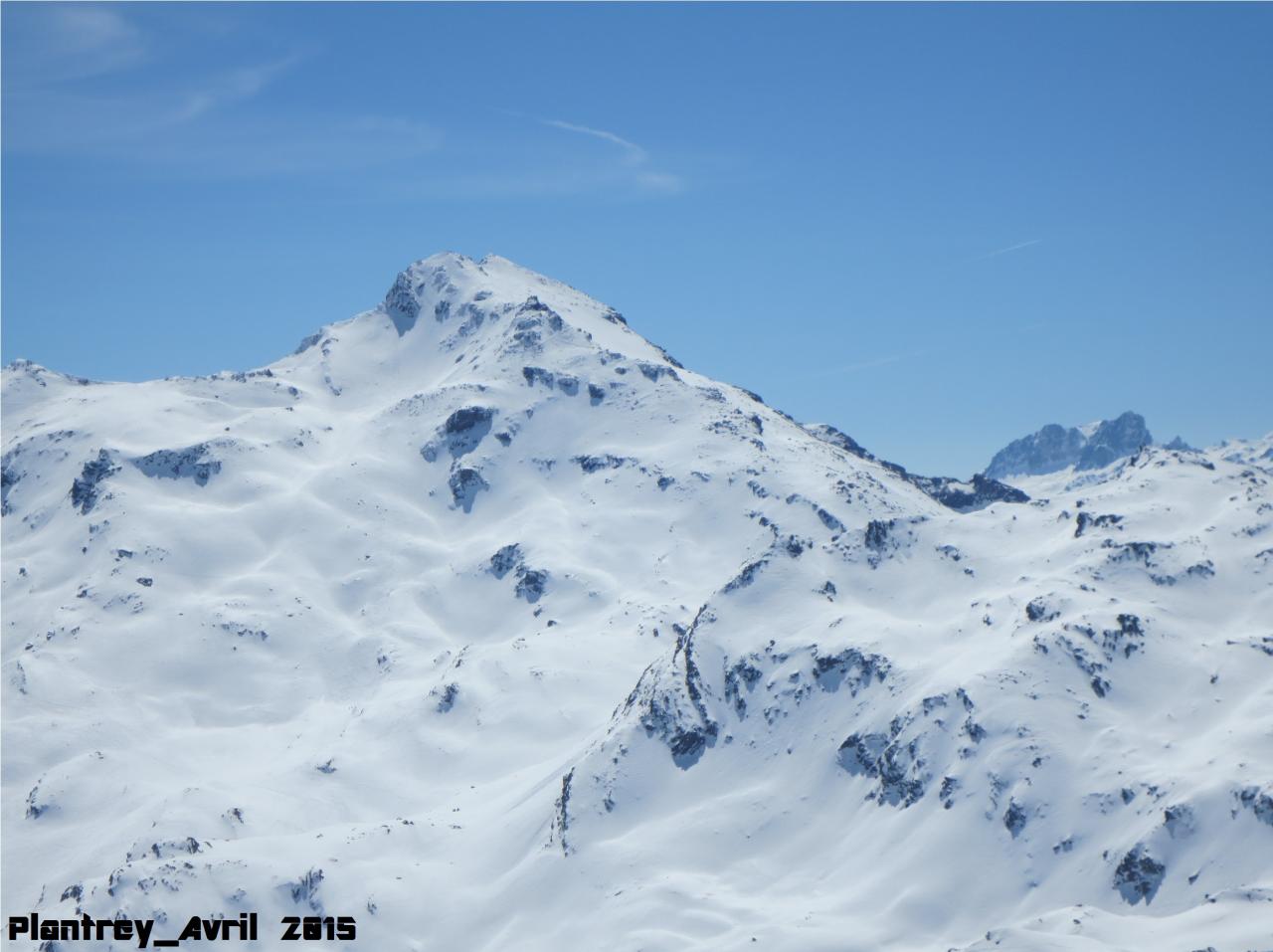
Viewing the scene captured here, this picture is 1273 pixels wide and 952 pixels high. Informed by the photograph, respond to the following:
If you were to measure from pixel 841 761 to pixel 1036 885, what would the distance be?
36.4m

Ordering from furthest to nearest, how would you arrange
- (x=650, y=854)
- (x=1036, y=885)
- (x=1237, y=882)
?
(x=650, y=854)
(x=1036, y=885)
(x=1237, y=882)

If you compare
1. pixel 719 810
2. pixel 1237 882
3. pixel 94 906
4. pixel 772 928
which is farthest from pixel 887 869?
pixel 94 906

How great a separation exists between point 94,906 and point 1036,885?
423 ft

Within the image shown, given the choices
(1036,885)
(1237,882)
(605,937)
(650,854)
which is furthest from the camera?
(650,854)

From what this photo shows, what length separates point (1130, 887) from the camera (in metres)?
158

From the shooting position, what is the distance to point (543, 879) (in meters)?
192

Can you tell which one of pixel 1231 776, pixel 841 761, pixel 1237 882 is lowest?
pixel 1237 882

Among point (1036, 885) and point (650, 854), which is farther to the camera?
point (650, 854)

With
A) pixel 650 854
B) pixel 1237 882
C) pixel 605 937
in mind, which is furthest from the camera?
pixel 650 854

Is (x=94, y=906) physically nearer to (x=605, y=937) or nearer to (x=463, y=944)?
(x=463, y=944)

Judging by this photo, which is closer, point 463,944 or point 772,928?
point 772,928

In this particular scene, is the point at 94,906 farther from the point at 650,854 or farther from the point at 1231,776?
the point at 1231,776

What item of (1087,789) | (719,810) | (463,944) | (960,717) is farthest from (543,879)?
(1087,789)

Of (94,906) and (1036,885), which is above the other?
(94,906)
